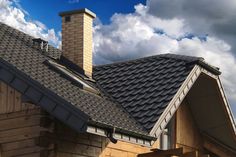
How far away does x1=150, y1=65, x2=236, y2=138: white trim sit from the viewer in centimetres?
1151

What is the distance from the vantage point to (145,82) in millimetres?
13195

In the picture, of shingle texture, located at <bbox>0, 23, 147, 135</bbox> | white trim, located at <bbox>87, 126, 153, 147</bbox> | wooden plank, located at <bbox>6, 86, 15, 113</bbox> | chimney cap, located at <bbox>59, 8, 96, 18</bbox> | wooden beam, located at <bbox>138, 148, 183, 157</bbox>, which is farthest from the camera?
chimney cap, located at <bbox>59, 8, 96, 18</bbox>

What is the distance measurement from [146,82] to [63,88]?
2642mm

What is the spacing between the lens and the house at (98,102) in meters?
10.1

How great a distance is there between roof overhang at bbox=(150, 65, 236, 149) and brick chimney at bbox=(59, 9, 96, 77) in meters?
2.66

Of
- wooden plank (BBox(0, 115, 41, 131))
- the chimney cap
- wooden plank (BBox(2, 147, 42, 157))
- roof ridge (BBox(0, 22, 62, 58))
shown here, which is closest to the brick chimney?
the chimney cap

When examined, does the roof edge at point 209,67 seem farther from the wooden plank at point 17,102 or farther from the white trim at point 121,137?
the wooden plank at point 17,102

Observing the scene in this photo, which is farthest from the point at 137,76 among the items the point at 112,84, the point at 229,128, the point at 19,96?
the point at 19,96

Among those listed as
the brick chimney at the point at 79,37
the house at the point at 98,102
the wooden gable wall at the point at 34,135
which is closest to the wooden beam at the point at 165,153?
the house at the point at 98,102

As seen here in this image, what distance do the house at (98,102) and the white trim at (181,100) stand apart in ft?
0.07

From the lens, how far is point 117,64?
1494cm

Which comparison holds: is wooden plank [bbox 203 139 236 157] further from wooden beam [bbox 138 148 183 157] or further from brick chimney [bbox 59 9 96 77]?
wooden beam [bbox 138 148 183 157]

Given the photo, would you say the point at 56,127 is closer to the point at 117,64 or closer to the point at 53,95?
the point at 53,95

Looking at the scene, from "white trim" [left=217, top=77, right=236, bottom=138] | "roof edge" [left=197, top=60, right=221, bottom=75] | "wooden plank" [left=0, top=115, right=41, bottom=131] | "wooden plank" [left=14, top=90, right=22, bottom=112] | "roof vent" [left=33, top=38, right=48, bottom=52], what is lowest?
"wooden plank" [left=0, top=115, right=41, bottom=131]
